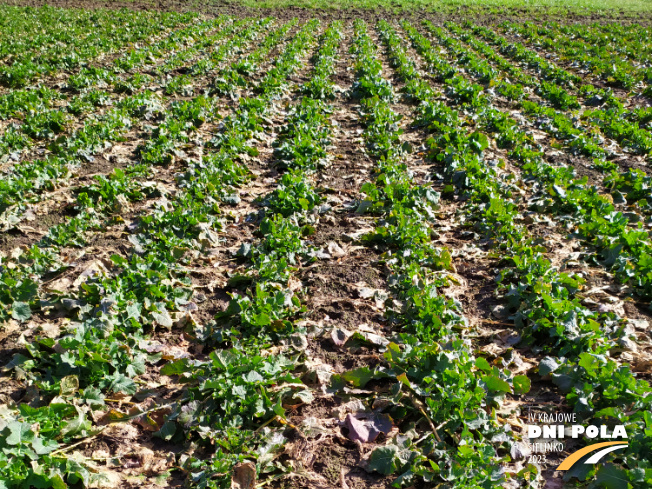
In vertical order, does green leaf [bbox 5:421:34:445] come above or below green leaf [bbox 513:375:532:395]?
above

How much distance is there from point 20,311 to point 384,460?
12.1 feet

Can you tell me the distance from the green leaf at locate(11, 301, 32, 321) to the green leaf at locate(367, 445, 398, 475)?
11.5ft

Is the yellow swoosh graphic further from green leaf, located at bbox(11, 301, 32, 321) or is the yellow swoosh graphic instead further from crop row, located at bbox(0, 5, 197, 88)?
crop row, located at bbox(0, 5, 197, 88)

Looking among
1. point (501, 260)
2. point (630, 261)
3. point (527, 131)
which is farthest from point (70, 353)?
point (527, 131)

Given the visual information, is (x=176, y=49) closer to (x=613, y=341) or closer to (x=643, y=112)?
(x=643, y=112)

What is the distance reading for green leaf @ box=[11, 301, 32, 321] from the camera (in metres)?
4.59

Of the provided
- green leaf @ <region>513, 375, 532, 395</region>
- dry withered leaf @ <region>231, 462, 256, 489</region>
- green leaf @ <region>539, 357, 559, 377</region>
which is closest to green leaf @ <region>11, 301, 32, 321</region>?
dry withered leaf @ <region>231, 462, 256, 489</region>

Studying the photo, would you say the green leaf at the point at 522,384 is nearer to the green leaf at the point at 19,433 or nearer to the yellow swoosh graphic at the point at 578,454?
the yellow swoosh graphic at the point at 578,454

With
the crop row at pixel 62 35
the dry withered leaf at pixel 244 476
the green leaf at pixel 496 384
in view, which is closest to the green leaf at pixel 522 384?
the green leaf at pixel 496 384

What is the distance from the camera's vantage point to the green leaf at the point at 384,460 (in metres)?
3.28

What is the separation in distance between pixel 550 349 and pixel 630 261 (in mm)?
1916

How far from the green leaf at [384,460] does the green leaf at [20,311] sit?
3518mm

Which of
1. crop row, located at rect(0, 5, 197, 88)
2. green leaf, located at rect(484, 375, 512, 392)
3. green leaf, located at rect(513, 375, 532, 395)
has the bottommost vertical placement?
green leaf, located at rect(513, 375, 532, 395)

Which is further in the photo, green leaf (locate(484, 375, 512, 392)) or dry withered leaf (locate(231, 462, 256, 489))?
green leaf (locate(484, 375, 512, 392))
